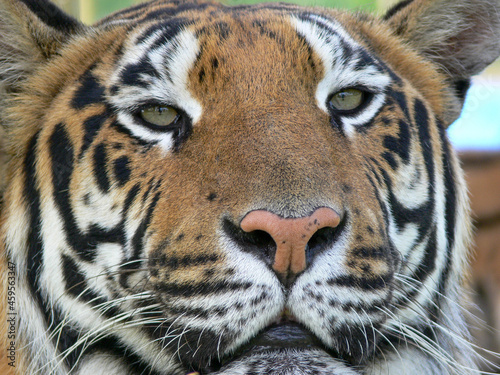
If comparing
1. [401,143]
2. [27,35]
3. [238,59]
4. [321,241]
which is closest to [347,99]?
[401,143]

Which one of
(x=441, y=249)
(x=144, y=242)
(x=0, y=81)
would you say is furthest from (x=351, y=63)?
(x=0, y=81)

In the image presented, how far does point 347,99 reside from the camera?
2.26m

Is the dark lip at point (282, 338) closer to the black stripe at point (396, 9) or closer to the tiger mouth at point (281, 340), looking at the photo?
the tiger mouth at point (281, 340)

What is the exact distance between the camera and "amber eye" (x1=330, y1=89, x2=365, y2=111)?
2.24 m

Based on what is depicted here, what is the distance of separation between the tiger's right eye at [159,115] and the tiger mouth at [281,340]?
2.69ft

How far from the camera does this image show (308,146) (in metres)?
1.93

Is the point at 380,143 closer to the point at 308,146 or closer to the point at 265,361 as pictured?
the point at 308,146

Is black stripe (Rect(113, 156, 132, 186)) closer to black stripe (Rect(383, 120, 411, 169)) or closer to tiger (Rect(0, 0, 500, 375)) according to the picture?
tiger (Rect(0, 0, 500, 375))

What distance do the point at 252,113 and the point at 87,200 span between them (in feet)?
2.19

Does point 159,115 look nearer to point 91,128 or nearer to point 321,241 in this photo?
point 91,128

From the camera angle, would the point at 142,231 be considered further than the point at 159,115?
No

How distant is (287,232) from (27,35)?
1.39 metres

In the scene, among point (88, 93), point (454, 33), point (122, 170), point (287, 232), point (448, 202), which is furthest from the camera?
point (454, 33)

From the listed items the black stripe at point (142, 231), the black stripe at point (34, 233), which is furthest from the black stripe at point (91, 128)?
the black stripe at point (142, 231)
